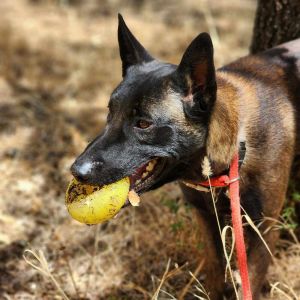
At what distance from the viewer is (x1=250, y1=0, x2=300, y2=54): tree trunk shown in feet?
12.7

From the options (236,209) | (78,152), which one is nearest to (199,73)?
(236,209)

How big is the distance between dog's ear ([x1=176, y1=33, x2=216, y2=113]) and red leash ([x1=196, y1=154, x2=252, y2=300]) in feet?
1.27

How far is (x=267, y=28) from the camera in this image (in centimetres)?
404

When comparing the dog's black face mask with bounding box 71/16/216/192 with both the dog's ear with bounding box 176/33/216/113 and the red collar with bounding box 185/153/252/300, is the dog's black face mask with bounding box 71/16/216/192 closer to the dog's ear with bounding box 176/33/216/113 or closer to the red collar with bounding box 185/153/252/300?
the dog's ear with bounding box 176/33/216/113

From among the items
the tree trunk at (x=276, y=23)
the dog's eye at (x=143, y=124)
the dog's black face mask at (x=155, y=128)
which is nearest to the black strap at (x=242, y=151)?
the dog's black face mask at (x=155, y=128)

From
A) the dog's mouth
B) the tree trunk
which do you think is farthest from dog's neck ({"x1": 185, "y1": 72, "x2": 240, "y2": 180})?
the tree trunk

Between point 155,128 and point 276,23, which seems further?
point 276,23

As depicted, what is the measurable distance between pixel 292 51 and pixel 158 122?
1.19 metres

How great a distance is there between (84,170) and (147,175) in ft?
1.22

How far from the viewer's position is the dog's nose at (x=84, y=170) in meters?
2.71

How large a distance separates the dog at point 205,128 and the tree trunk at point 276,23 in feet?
1.41

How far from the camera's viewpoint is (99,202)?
2.81 meters

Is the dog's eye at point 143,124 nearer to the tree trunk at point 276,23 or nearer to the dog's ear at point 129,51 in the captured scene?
the dog's ear at point 129,51

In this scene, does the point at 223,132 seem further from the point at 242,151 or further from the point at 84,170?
the point at 84,170
